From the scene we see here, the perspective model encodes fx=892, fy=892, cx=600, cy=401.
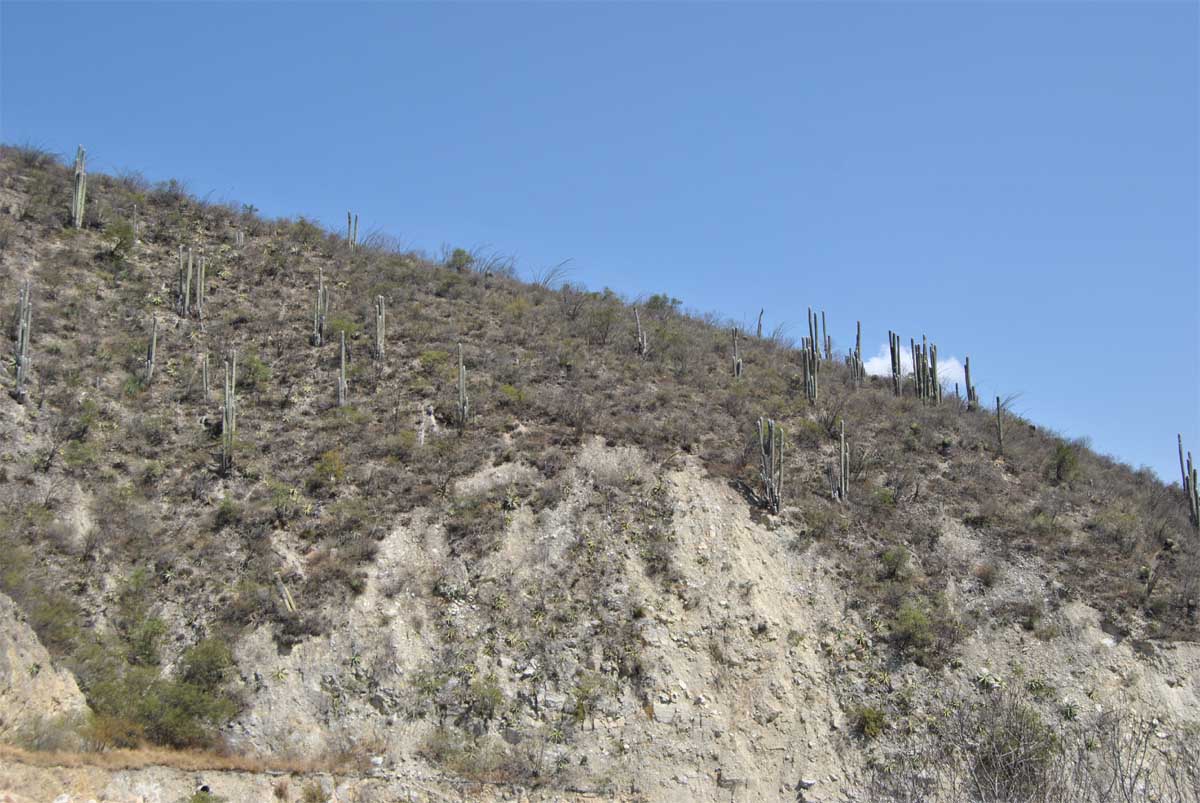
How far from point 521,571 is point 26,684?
32.3 ft

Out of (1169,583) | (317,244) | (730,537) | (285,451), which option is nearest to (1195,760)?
(1169,583)

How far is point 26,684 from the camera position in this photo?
15.6 m

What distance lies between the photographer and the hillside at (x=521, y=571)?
17234mm

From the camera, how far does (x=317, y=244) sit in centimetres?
3388

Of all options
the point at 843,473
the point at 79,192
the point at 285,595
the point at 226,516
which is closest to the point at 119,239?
the point at 79,192

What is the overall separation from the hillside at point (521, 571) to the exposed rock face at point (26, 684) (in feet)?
0.30

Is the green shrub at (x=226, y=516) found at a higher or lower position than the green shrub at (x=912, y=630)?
higher

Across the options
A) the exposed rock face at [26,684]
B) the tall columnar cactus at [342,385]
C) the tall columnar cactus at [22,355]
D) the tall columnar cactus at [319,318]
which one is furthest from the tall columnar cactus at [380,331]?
the exposed rock face at [26,684]

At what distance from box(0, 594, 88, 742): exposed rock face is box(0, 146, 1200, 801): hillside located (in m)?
0.09

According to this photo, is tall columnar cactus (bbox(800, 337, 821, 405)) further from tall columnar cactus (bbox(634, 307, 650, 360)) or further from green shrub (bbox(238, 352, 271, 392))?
green shrub (bbox(238, 352, 271, 392))

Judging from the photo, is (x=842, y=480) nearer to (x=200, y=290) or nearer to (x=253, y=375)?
(x=253, y=375)

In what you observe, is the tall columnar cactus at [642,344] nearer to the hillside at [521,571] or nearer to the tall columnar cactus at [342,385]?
the hillside at [521,571]

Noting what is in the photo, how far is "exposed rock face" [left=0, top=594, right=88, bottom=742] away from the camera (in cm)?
1500

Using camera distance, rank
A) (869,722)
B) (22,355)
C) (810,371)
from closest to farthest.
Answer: (869,722) < (22,355) < (810,371)
